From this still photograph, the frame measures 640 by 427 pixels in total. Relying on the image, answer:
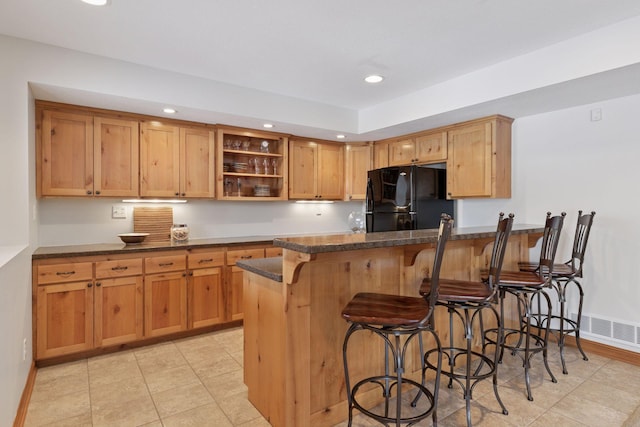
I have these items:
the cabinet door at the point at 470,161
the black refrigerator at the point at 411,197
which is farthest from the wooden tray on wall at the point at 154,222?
the cabinet door at the point at 470,161

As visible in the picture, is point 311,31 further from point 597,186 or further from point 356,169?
point 597,186

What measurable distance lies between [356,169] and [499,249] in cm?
300

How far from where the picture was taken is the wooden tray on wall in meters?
3.65

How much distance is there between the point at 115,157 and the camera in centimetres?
330

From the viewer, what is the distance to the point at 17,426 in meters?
1.96

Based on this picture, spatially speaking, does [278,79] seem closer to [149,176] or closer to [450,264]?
[149,176]

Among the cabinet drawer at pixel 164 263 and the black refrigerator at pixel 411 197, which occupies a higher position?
the black refrigerator at pixel 411 197

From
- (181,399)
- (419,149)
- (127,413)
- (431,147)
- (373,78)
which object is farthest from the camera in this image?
→ (419,149)

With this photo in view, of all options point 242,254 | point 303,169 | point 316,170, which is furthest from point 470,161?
point 242,254

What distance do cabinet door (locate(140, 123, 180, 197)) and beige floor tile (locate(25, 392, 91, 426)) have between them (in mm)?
1805

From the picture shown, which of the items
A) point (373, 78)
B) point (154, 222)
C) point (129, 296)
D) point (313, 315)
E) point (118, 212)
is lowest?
point (129, 296)

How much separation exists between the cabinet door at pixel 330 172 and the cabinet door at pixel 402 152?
70 cm

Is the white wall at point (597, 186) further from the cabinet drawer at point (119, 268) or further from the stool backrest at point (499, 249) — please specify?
the cabinet drawer at point (119, 268)

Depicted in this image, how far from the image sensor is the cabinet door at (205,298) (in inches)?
135
